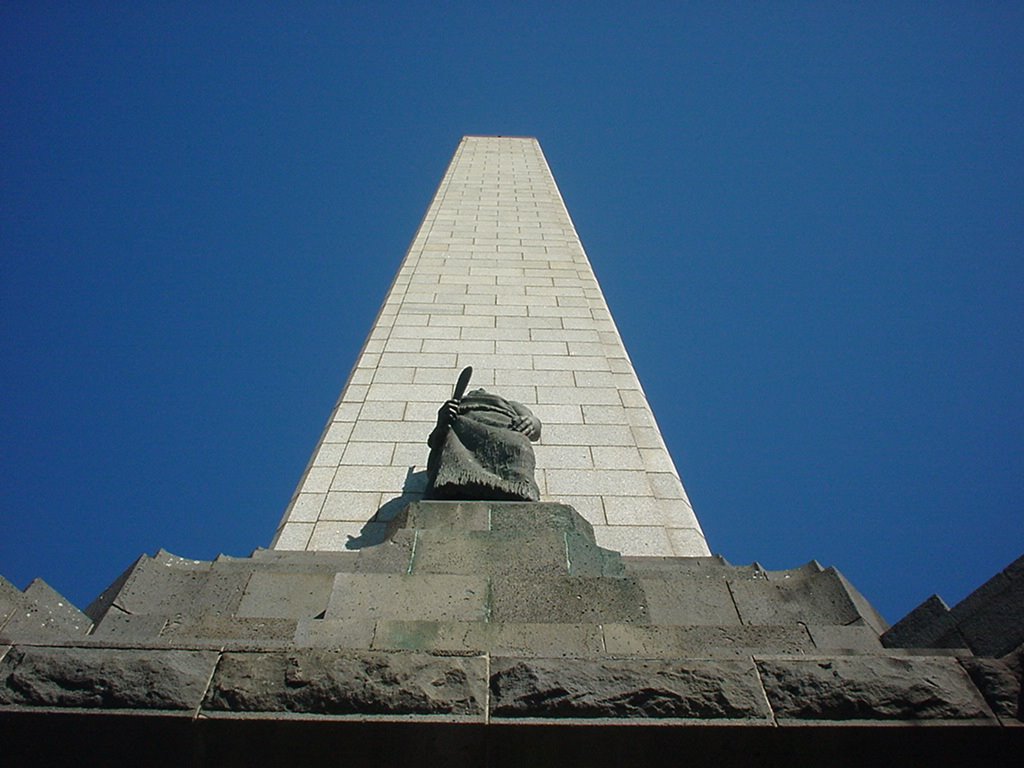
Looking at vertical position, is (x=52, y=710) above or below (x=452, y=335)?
below

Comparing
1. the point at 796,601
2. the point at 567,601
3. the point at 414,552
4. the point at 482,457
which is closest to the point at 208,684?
the point at 567,601

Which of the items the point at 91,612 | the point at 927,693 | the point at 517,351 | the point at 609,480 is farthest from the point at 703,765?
the point at 517,351

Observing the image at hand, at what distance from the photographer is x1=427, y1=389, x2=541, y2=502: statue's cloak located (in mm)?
4266

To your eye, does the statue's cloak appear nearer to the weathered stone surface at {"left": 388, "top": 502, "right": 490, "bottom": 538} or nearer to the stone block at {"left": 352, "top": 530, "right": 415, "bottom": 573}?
the weathered stone surface at {"left": 388, "top": 502, "right": 490, "bottom": 538}

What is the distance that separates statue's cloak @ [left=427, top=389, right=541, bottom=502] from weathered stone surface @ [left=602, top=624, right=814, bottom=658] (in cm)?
151

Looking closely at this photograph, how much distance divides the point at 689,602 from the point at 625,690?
4.22 feet

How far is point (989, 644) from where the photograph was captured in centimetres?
270

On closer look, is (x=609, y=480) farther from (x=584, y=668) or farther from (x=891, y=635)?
(x=584, y=668)

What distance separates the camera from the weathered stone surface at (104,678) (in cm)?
214

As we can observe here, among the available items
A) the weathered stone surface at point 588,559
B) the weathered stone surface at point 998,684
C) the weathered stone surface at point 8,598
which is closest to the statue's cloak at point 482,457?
the weathered stone surface at point 588,559

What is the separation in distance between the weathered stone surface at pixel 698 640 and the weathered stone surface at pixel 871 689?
431mm

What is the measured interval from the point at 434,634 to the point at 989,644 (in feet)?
5.94

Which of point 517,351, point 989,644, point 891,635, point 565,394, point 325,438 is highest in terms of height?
point 517,351

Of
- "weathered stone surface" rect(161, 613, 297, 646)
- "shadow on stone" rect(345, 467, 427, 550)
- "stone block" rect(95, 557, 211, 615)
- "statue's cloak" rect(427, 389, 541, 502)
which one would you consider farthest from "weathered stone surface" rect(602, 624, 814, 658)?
"shadow on stone" rect(345, 467, 427, 550)
